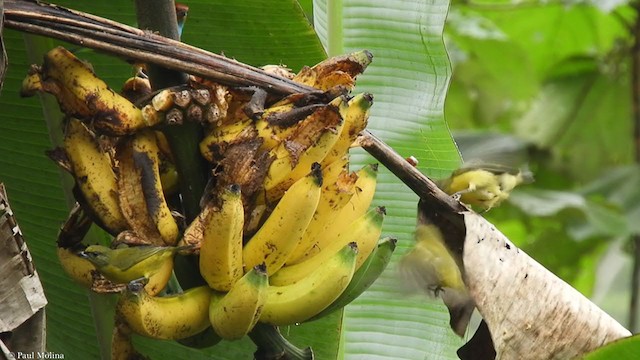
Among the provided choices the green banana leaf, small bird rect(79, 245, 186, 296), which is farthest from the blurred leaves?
small bird rect(79, 245, 186, 296)

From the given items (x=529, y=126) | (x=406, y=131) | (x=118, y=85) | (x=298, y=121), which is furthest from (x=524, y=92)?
(x=298, y=121)

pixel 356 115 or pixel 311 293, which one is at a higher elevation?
pixel 356 115

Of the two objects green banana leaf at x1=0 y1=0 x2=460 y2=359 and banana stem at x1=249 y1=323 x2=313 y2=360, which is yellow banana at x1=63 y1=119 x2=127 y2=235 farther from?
green banana leaf at x1=0 y1=0 x2=460 y2=359

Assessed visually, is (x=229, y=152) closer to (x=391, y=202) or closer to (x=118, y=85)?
(x=118, y=85)

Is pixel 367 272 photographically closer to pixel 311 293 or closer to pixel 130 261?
pixel 311 293

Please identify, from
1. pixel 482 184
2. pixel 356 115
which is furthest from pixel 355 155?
pixel 356 115

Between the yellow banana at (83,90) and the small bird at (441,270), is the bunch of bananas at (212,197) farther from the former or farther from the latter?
the small bird at (441,270)

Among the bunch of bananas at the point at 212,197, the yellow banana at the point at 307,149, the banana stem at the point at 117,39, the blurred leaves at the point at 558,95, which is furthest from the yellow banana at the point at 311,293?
the blurred leaves at the point at 558,95
